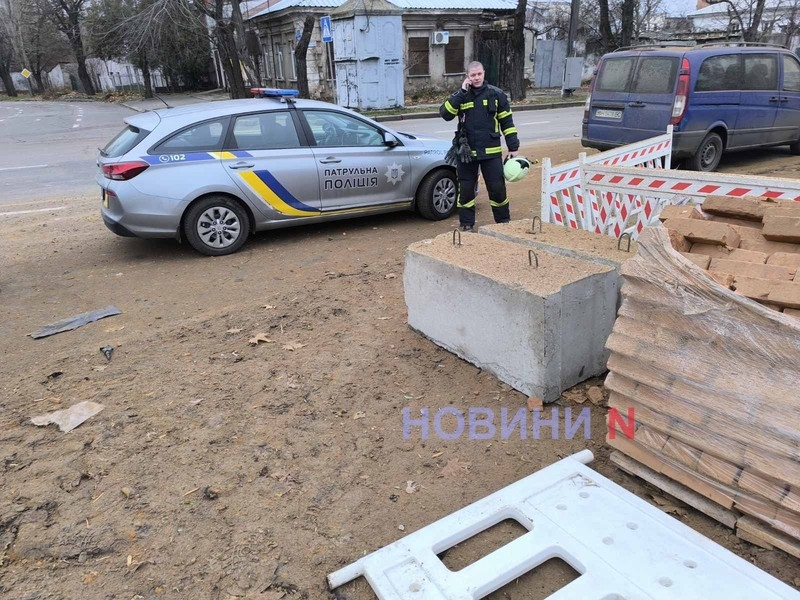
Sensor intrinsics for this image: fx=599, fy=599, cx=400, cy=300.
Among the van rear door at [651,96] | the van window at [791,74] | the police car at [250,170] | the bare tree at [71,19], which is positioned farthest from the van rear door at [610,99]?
the bare tree at [71,19]

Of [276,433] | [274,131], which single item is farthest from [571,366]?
[274,131]

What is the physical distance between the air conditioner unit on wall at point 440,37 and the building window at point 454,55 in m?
0.91

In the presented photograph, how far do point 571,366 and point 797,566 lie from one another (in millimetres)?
1491

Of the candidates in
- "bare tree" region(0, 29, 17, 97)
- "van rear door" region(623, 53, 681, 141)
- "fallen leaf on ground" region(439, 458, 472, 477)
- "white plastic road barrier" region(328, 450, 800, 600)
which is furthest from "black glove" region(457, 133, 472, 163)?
"bare tree" region(0, 29, 17, 97)

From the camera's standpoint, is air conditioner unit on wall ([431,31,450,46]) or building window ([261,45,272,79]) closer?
air conditioner unit on wall ([431,31,450,46])

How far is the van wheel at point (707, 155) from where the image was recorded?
947 cm

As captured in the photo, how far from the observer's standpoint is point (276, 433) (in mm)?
3398

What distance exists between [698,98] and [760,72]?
1754mm

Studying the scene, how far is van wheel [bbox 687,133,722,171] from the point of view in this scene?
9469 millimetres

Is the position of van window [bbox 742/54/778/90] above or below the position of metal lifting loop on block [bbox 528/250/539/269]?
above

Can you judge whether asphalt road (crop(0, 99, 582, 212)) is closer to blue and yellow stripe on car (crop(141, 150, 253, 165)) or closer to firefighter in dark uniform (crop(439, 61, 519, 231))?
blue and yellow stripe on car (crop(141, 150, 253, 165))

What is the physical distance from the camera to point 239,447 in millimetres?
3275

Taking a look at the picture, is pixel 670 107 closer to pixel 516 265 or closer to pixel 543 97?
pixel 516 265

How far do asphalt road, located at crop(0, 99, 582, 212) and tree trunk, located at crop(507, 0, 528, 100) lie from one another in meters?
2.18
